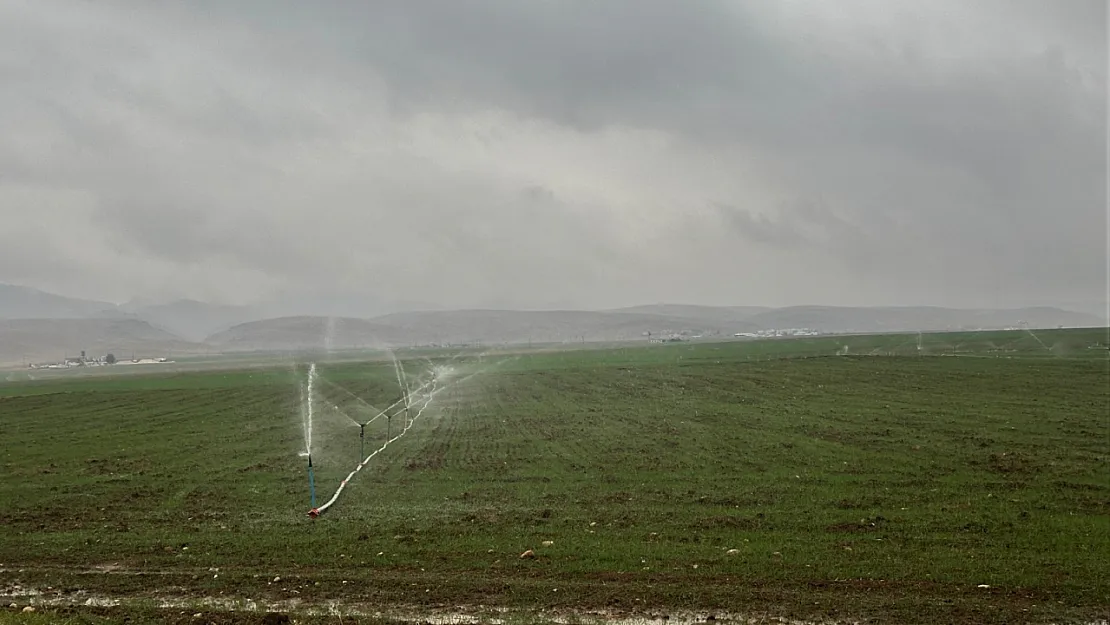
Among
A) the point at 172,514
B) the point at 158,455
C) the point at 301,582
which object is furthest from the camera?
the point at 158,455

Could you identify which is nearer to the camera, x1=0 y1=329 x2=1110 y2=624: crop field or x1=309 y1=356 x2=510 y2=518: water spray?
x1=0 y1=329 x2=1110 y2=624: crop field

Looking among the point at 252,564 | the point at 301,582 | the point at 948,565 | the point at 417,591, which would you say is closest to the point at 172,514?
the point at 252,564

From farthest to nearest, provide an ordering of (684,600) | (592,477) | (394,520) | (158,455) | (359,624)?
(158,455) → (592,477) → (394,520) → (684,600) → (359,624)

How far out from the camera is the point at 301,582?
11844 millimetres

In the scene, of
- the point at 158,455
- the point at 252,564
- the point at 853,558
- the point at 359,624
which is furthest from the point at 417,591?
the point at 158,455

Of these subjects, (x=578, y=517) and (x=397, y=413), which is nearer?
(x=578, y=517)

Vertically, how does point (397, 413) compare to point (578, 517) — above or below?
below

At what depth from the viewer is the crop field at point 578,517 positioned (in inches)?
428

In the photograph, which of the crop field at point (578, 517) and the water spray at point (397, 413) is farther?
the water spray at point (397, 413)

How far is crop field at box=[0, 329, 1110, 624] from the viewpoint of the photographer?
10883 mm

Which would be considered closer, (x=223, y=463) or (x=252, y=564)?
(x=252, y=564)

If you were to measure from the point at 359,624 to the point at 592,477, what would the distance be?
36.8 ft

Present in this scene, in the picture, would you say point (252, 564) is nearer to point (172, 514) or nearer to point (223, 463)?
point (172, 514)

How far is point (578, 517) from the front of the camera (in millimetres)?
15836
